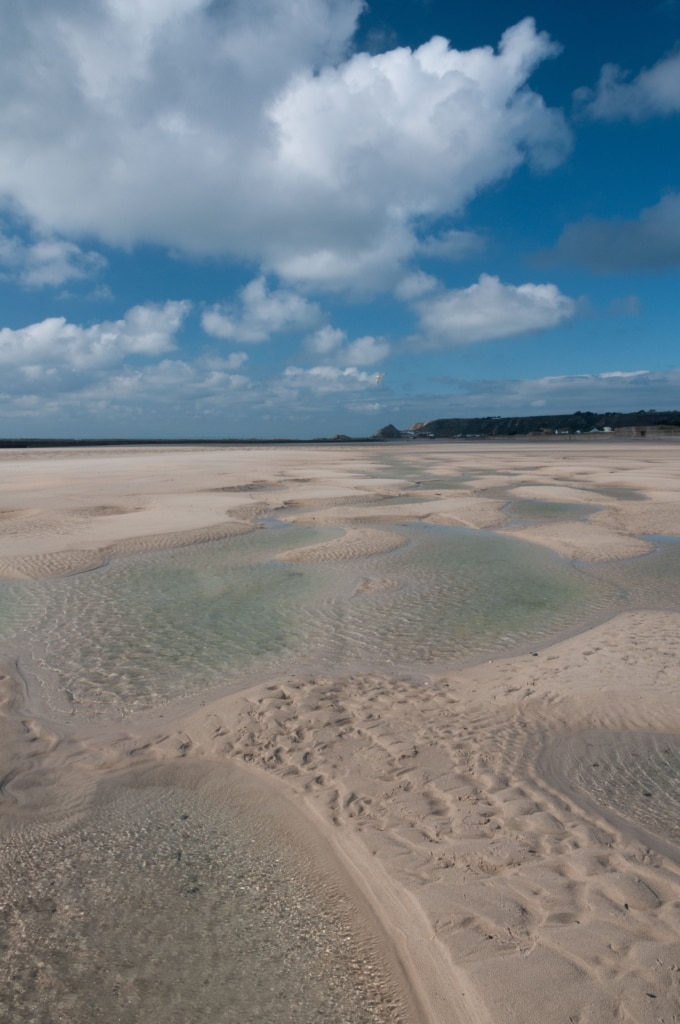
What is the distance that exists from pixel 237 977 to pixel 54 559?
915 centimetres

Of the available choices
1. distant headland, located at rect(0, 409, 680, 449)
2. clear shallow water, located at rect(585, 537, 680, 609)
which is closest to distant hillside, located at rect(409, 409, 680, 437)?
distant headland, located at rect(0, 409, 680, 449)

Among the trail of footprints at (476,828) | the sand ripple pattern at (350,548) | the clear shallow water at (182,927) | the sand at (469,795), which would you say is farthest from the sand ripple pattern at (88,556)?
the clear shallow water at (182,927)

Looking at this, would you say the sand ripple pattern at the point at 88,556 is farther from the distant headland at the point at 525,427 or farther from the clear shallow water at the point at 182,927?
the distant headland at the point at 525,427

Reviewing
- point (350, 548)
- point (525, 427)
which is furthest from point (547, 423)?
point (350, 548)

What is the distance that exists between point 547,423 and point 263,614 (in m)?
127

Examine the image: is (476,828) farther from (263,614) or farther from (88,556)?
(88,556)

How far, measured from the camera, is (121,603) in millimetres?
8555

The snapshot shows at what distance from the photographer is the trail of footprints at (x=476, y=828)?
2.90m

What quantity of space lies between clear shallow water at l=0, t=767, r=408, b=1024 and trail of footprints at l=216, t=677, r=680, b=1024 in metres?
0.43

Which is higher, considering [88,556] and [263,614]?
[88,556]

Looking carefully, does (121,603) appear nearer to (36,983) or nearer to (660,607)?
(36,983)

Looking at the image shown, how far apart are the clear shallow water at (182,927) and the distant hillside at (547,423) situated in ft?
366

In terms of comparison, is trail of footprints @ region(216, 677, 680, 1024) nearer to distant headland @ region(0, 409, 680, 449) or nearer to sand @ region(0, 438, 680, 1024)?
sand @ region(0, 438, 680, 1024)

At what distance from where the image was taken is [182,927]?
310 cm
